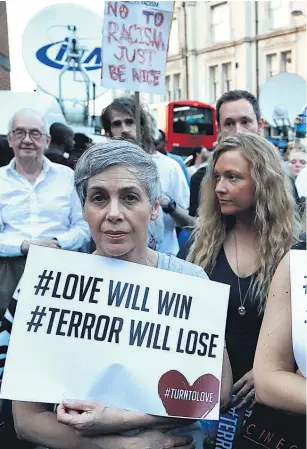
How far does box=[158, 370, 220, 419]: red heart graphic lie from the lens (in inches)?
68.9

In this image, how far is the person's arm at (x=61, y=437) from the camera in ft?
5.72

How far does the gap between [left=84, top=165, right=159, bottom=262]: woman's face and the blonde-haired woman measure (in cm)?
70

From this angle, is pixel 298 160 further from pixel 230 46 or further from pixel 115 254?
pixel 230 46

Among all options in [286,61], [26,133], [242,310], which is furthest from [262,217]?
[286,61]

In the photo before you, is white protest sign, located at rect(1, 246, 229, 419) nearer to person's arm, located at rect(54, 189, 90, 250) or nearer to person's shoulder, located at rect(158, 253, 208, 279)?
person's shoulder, located at rect(158, 253, 208, 279)

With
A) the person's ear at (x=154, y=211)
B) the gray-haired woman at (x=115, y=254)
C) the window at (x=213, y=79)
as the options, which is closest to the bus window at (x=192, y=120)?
the window at (x=213, y=79)

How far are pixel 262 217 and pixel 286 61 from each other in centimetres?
3081

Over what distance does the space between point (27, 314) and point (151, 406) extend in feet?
1.38

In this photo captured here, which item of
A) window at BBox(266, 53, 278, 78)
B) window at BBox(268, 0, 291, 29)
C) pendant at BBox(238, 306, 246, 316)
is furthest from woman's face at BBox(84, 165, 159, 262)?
window at BBox(266, 53, 278, 78)

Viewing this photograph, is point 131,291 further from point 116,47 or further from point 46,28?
point 46,28

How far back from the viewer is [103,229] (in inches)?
74.0

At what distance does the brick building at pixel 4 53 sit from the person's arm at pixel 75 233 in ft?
11.3

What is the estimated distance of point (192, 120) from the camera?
2475 centimetres

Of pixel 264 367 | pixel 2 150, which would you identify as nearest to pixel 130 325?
pixel 264 367
